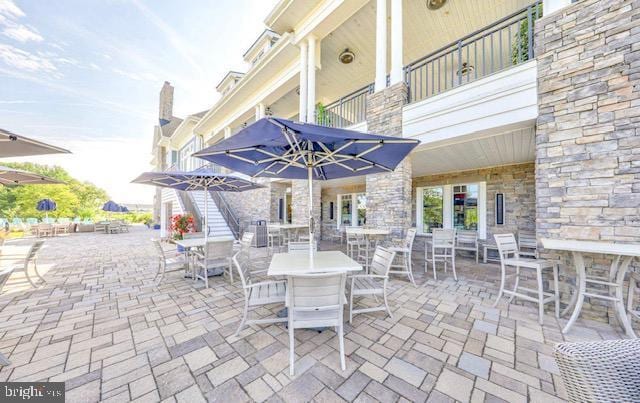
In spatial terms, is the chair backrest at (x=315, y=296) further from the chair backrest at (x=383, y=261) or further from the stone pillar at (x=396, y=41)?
the stone pillar at (x=396, y=41)

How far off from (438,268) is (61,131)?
25813 mm

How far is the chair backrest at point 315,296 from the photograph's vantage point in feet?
6.29

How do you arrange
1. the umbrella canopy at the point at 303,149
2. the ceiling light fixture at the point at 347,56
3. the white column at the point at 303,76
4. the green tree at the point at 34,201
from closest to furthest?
1. the umbrella canopy at the point at 303,149
2. the white column at the point at 303,76
3. the ceiling light fixture at the point at 347,56
4. the green tree at the point at 34,201

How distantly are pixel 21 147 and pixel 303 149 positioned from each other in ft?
12.8

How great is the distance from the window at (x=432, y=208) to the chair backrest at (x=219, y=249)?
23.0 ft

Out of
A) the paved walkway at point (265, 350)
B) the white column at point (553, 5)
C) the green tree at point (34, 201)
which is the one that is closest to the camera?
the paved walkway at point (265, 350)

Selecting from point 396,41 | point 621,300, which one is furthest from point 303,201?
point 621,300

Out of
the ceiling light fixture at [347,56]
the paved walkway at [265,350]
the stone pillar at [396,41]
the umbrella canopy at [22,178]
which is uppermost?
the ceiling light fixture at [347,56]

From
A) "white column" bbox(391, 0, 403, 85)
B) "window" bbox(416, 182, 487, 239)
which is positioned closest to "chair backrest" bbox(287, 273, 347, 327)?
"white column" bbox(391, 0, 403, 85)

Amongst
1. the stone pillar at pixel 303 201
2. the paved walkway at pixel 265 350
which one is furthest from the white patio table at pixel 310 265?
the stone pillar at pixel 303 201

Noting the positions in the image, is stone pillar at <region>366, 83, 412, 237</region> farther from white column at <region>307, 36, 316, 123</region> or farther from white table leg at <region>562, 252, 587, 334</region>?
white table leg at <region>562, 252, 587, 334</region>

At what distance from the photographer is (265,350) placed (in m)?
2.33

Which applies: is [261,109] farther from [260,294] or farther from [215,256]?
[260,294]

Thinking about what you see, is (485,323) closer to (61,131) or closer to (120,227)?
(120,227)
